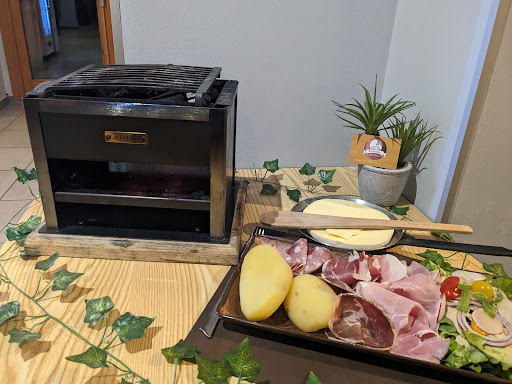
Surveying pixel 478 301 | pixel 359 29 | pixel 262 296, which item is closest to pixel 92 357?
pixel 262 296

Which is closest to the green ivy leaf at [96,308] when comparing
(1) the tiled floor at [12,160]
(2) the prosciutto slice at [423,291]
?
Result: (2) the prosciutto slice at [423,291]

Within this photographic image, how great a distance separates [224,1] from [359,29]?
1.28 feet

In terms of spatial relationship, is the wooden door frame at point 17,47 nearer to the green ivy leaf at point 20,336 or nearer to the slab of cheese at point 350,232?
the slab of cheese at point 350,232

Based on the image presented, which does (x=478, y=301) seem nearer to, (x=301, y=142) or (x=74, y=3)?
(x=301, y=142)

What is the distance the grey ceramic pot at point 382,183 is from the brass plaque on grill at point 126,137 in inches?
21.8

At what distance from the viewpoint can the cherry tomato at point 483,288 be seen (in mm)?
670

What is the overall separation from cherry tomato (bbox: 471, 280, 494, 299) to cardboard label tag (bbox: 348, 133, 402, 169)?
39 centimetres

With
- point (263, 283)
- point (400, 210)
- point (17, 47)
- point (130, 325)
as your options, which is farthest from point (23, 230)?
point (17, 47)

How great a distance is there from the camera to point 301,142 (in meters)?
1.32

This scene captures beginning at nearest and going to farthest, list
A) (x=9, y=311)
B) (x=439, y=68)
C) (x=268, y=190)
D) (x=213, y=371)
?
1. (x=213, y=371)
2. (x=9, y=311)
3. (x=439, y=68)
4. (x=268, y=190)

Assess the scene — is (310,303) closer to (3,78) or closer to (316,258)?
(316,258)

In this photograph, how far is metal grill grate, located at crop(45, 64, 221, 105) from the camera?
752 millimetres

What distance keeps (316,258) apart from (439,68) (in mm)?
588

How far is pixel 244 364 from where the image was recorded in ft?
1.78
